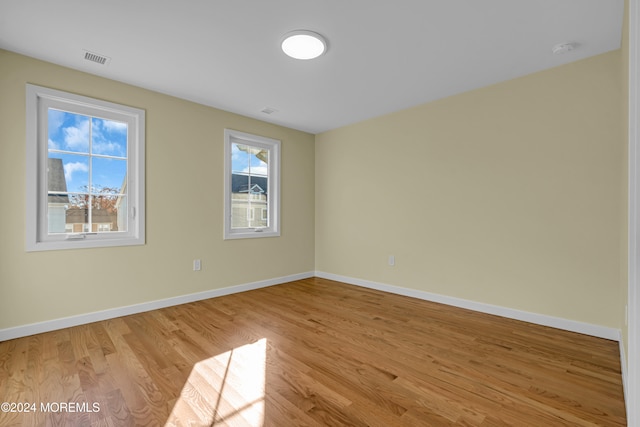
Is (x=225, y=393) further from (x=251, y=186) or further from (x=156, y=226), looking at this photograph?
(x=251, y=186)

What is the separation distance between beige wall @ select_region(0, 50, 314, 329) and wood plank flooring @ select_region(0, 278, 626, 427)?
357 mm

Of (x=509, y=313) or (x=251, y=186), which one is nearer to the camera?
(x=509, y=313)

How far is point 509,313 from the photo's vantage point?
2.94 metres

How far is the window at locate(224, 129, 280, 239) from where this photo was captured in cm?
389

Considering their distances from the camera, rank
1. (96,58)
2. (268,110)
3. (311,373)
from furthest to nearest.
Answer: (268,110) → (96,58) → (311,373)

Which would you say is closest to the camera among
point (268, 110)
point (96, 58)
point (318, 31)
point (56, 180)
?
point (318, 31)

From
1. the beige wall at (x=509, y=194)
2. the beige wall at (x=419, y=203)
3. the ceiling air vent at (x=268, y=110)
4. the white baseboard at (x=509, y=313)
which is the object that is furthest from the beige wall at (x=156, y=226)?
the white baseboard at (x=509, y=313)

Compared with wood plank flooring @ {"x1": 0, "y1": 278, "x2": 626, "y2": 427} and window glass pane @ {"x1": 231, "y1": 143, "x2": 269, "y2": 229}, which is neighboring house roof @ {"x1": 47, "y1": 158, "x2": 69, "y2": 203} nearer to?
wood plank flooring @ {"x1": 0, "y1": 278, "x2": 626, "y2": 427}

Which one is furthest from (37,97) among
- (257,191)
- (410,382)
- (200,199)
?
(410,382)

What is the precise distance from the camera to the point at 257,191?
431cm

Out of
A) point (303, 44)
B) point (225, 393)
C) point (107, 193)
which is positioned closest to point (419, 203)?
point (303, 44)

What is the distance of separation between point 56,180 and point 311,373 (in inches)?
113

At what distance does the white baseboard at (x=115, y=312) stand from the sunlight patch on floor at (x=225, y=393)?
148cm

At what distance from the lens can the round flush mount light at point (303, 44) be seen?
2.21 m
